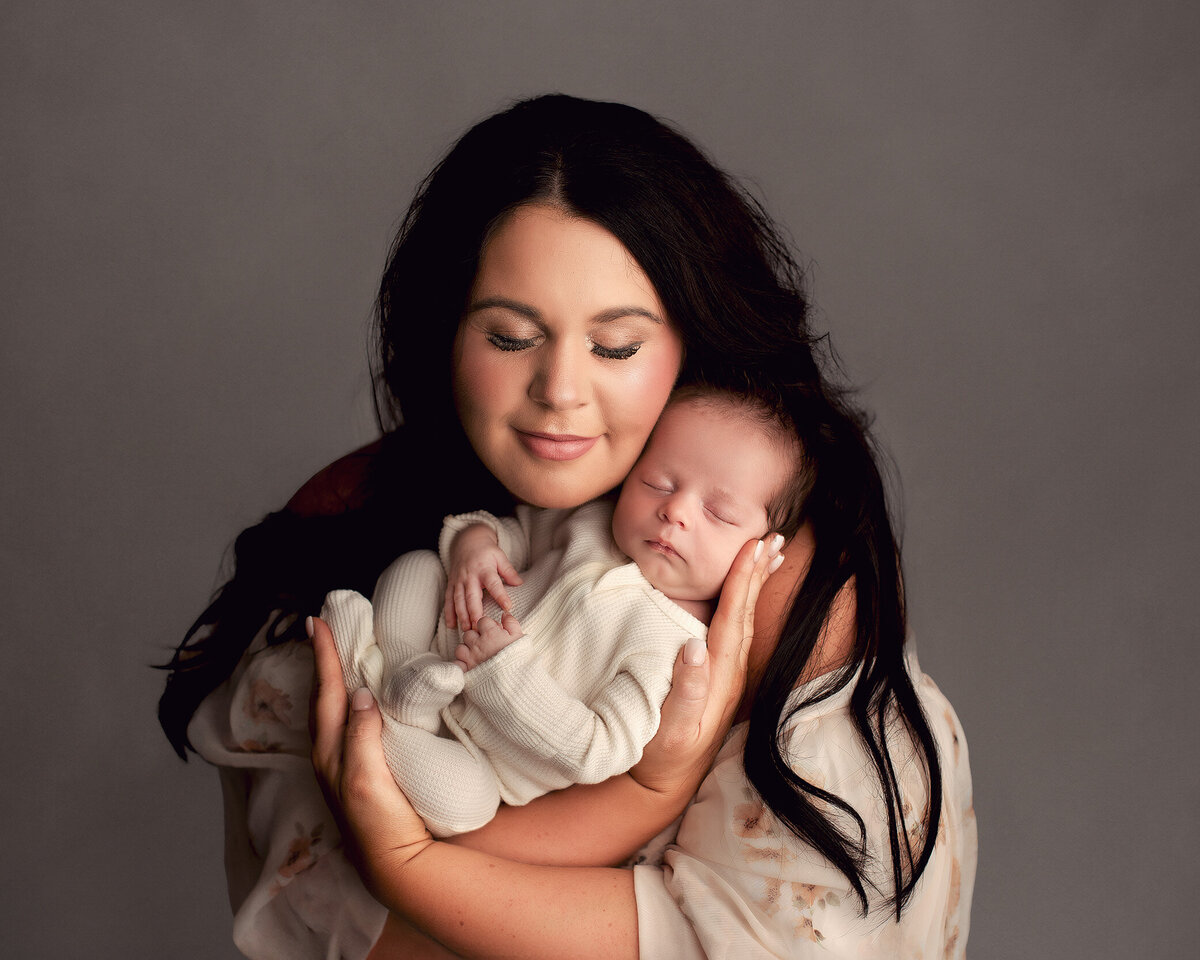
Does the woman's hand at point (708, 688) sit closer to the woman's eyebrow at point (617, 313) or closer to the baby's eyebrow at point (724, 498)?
the baby's eyebrow at point (724, 498)

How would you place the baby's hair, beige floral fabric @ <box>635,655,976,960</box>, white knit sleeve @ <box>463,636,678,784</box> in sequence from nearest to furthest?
white knit sleeve @ <box>463,636,678,784</box>, beige floral fabric @ <box>635,655,976,960</box>, the baby's hair

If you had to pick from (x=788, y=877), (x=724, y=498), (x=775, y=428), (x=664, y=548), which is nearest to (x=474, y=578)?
(x=664, y=548)

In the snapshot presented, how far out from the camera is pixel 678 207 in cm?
188

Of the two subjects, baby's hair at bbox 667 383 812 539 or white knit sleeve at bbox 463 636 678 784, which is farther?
baby's hair at bbox 667 383 812 539

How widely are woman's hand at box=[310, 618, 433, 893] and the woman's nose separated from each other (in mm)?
468

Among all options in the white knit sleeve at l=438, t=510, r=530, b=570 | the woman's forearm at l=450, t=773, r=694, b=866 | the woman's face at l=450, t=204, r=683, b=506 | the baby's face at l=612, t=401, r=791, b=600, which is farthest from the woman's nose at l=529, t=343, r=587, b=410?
the woman's forearm at l=450, t=773, r=694, b=866

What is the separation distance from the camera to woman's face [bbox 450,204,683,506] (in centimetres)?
177

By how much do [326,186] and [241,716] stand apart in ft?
4.72

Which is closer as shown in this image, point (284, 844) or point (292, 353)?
point (284, 844)

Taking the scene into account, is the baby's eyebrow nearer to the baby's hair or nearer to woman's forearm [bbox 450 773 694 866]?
the baby's hair

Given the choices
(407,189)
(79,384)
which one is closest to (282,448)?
(79,384)

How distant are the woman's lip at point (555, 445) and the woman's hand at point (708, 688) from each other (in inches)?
10.6

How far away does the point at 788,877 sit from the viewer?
71.6 inches

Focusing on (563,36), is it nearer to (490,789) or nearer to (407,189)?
(407,189)
